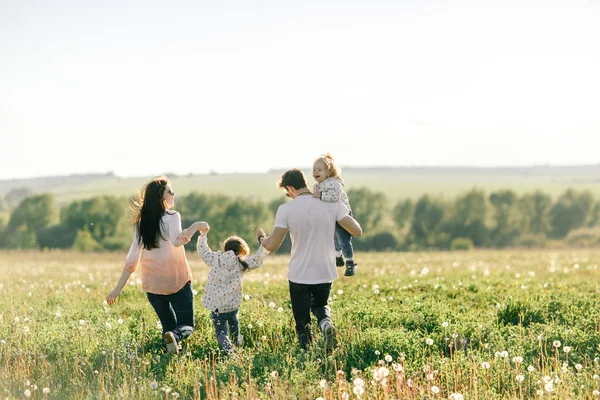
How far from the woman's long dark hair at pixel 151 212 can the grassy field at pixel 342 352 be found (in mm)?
1412

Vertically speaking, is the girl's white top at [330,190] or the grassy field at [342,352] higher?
the girl's white top at [330,190]

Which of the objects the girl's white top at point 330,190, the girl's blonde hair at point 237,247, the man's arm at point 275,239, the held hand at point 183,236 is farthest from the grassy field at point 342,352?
the girl's white top at point 330,190

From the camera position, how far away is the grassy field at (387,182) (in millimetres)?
111250

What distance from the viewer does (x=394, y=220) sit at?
7838 centimetres

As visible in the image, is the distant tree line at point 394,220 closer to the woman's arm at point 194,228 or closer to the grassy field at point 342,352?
the grassy field at point 342,352

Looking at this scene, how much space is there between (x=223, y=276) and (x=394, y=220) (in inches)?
2820

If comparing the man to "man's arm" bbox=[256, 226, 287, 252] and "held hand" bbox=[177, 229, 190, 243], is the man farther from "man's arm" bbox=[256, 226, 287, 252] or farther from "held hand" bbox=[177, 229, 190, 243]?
"held hand" bbox=[177, 229, 190, 243]

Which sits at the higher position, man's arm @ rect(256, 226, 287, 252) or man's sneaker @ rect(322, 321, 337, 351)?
man's arm @ rect(256, 226, 287, 252)

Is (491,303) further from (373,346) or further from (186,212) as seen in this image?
(186,212)

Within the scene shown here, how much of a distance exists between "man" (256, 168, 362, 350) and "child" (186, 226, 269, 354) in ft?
1.21

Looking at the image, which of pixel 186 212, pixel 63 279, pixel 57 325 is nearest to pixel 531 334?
pixel 57 325

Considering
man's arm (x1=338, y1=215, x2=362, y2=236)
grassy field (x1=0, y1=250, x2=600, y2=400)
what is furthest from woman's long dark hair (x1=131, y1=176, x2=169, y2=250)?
man's arm (x1=338, y1=215, x2=362, y2=236)

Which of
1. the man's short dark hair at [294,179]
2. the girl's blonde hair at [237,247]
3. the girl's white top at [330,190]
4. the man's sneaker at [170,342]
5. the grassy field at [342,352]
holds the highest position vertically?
the man's short dark hair at [294,179]

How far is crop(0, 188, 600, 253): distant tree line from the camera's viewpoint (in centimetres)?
7038
